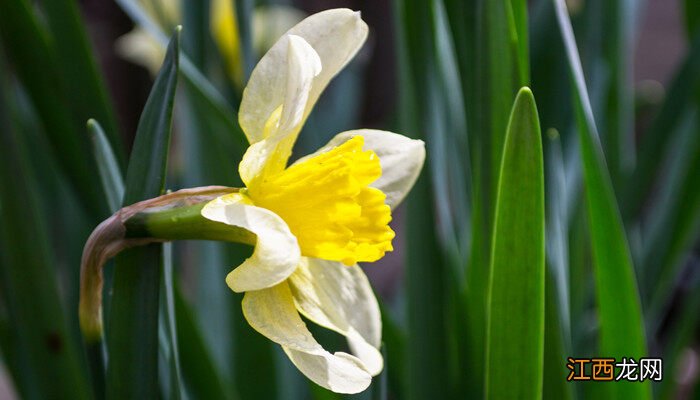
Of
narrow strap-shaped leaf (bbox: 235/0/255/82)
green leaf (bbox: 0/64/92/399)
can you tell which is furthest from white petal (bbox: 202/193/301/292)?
narrow strap-shaped leaf (bbox: 235/0/255/82)

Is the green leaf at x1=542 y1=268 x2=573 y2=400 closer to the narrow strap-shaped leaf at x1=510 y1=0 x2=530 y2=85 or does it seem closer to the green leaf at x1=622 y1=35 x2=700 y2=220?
the narrow strap-shaped leaf at x1=510 y1=0 x2=530 y2=85

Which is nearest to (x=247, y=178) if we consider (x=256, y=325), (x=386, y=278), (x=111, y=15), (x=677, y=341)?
(x=256, y=325)

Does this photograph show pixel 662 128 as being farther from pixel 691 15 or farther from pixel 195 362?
pixel 195 362

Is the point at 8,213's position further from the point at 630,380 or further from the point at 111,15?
the point at 111,15

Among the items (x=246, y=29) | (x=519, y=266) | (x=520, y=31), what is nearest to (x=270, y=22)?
(x=246, y=29)

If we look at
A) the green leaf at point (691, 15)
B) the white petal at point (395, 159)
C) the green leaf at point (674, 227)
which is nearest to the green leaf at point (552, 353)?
the white petal at point (395, 159)
